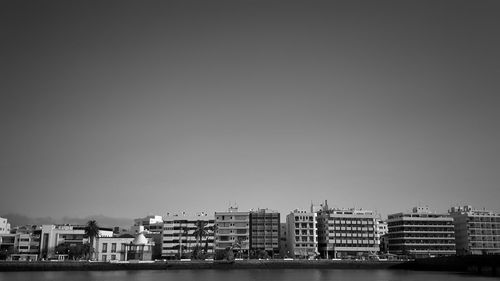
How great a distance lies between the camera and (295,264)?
15475cm

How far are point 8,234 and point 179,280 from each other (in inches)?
3552

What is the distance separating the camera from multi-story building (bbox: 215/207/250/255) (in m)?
172

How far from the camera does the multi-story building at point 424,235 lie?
17912cm

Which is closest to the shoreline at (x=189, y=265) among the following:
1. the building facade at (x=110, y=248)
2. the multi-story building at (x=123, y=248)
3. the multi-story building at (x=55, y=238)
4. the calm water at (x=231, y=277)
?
the multi-story building at (x=123, y=248)

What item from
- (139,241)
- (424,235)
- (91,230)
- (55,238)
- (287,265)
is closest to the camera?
(287,265)

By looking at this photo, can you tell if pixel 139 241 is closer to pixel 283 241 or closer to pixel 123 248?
pixel 123 248

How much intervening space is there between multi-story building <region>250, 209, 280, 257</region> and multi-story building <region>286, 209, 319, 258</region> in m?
5.25

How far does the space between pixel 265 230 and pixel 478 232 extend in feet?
245

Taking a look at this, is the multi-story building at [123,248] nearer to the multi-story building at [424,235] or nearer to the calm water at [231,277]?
the calm water at [231,277]

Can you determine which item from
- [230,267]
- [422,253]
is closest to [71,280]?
[230,267]

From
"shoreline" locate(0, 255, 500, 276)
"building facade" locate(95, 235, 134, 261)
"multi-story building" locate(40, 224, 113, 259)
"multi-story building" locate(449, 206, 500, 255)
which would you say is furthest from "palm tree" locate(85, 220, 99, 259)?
"multi-story building" locate(449, 206, 500, 255)

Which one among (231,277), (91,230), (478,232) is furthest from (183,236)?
(478,232)

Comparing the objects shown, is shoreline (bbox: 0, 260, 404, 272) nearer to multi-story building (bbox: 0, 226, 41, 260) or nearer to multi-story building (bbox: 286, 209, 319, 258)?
multi-story building (bbox: 286, 209, 319, 258)

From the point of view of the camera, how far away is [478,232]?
618ft
